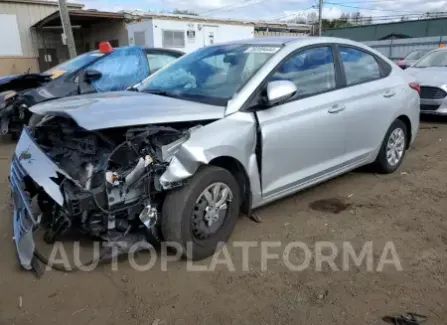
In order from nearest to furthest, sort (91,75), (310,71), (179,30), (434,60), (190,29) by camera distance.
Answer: (310,71) → (91,75) → (434,60) → (179,30) → (190,29)

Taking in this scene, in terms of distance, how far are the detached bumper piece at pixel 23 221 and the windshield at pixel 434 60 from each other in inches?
354

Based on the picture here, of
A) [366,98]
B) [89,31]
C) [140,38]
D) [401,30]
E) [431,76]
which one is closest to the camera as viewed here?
[366,98]

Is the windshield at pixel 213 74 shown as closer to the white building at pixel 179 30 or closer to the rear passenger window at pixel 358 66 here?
the rear passenger window at pixel 358 66

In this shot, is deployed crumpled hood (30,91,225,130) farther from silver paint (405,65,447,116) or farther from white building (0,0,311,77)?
white building (0,0,311,77)

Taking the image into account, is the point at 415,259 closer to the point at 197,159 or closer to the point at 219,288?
the point at 219,288

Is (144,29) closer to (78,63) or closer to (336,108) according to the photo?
(78,63)

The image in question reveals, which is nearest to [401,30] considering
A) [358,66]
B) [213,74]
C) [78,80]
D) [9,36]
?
[9,36]

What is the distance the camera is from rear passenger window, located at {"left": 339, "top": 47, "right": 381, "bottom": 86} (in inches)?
170

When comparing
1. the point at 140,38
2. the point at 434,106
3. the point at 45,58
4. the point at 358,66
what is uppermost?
the point at 140,38

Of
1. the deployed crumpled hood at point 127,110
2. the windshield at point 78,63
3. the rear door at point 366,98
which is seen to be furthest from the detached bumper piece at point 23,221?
the windshield at point 78,63

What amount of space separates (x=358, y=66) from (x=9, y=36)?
66.2 ft

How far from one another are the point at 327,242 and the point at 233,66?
1.73m

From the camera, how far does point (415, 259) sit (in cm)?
322

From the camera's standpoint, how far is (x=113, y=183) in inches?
109
